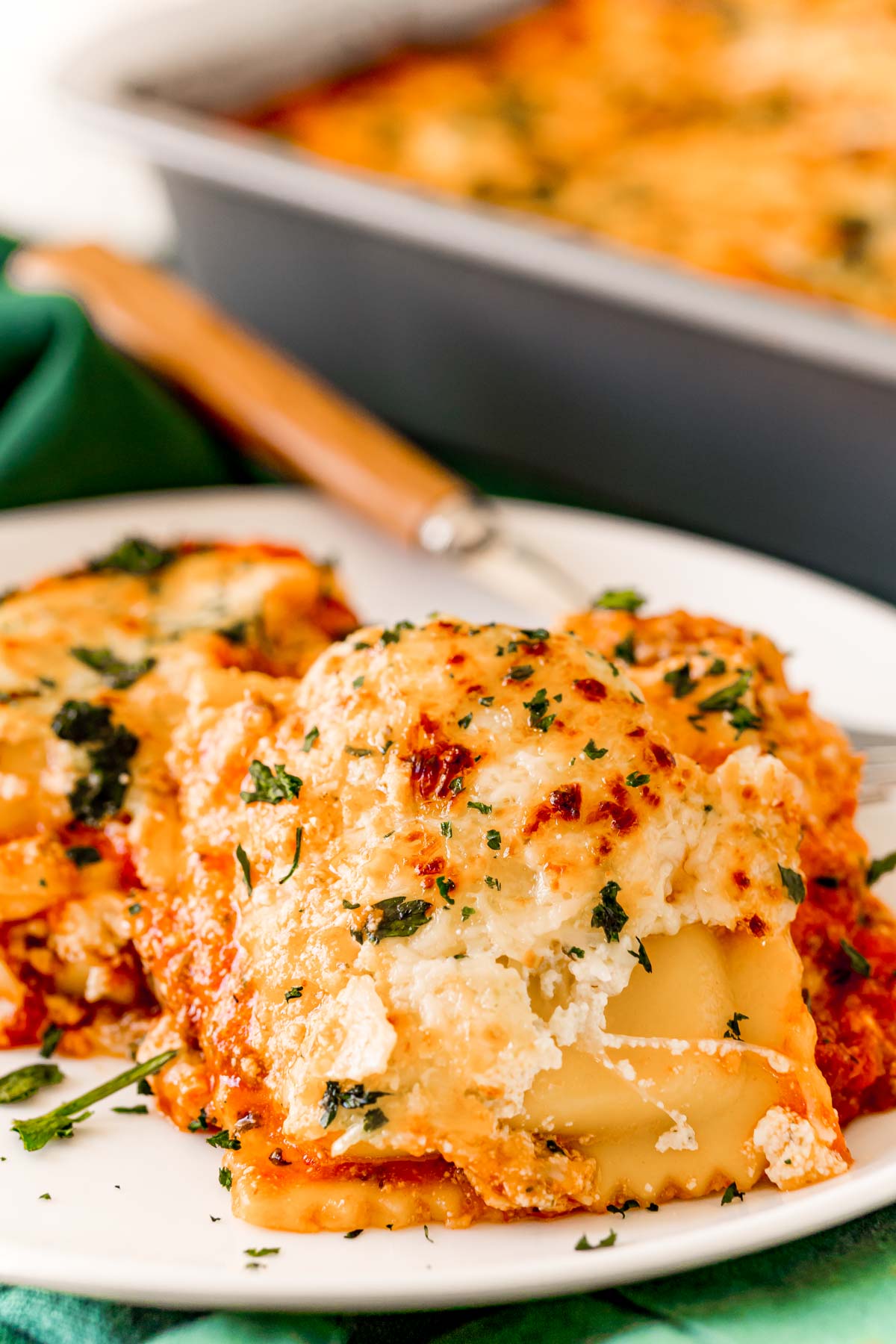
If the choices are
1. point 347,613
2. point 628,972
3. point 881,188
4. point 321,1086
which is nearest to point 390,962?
point 321,1086

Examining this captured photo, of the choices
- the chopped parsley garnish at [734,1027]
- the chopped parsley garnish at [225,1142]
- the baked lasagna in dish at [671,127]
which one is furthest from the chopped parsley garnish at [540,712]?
the baked lasagna in dish at [671,127]

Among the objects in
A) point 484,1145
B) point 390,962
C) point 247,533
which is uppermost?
point 390,962

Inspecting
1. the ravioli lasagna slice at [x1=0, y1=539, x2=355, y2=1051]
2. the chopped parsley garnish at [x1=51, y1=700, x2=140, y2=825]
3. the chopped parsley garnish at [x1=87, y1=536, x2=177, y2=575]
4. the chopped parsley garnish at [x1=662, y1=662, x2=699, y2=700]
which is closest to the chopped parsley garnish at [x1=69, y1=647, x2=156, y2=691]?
the ravioli lasagna slice at [x1=0, y1=539, x2=355, y2=1051]

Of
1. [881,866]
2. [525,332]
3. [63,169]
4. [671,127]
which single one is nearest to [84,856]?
[881,866]

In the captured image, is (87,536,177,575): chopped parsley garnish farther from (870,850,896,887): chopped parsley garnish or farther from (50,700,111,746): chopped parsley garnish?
(870,850,896,887): chopped parsley garnish

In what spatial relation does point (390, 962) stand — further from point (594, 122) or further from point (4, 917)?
point (594, 122)

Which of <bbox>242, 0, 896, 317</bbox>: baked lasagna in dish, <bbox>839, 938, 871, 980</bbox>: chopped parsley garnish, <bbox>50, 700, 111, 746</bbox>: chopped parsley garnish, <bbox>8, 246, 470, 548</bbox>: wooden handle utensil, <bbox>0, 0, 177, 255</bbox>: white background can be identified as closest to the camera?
<bbox>839, 938, 871, 980</bbox>: chopped parsley garnish

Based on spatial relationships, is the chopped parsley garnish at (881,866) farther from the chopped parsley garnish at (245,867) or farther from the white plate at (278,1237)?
the chopped parsley garnish at (245,867)
